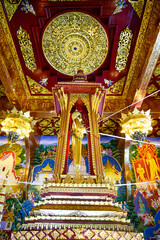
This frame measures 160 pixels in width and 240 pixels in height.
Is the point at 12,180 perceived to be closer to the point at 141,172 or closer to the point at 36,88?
→ the point at 36,88

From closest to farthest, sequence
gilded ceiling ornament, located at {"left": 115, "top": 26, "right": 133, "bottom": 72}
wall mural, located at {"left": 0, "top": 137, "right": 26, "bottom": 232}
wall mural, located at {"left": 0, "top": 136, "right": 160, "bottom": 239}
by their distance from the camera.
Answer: gilded ceiling ornament, located at {"left": 115, "top": 26, "right": 133, "bottom": 72}
wall mural, located at {"left": 0, "top": 137, "right": 26, "bottom": 232}
wall mural, located at {"left": 0, "top": 136, "right": 160, "bottom": 239}

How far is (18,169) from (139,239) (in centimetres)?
566

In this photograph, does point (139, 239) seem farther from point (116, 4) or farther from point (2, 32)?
point (2, 32)

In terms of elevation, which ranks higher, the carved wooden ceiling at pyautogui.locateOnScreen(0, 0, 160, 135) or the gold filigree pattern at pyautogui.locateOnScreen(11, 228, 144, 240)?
the carved wooden ceiling at pyautogui.locateOnScreen(0, 0, 160, 135)

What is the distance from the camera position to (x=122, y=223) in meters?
2.34

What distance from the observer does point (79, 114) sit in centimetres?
400

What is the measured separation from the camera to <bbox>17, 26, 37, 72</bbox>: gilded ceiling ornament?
16.4 ft

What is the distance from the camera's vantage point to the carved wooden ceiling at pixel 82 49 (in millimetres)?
4496

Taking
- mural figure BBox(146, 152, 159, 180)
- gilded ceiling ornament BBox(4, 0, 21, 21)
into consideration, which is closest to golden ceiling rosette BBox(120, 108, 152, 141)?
mural figure BBox(146, 152, 159, 180)

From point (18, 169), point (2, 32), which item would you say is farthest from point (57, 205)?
point (18, 169)

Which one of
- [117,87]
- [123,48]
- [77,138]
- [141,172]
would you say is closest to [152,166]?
[141,172]

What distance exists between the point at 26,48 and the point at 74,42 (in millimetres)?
1366

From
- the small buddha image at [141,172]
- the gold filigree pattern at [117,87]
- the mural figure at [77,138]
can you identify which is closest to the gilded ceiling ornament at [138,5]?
the gold filigree pattern at [117,87]

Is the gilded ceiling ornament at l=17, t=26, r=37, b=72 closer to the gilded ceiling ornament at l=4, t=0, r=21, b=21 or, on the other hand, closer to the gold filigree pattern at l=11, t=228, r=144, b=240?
the gilded ceiling ornament at l=4, t=0, r=21, b=21
